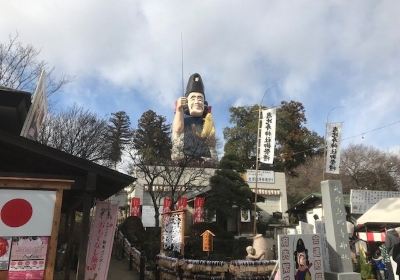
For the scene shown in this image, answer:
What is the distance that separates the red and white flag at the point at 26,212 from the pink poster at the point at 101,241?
2815 millimetres

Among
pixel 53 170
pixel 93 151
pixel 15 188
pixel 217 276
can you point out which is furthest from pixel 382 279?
pixel 93 151

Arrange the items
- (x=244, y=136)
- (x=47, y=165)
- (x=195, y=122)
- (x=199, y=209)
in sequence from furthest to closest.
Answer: (x=244, y=136), (x=195, y=122), (x=199, y=209), (x=47, y=165)

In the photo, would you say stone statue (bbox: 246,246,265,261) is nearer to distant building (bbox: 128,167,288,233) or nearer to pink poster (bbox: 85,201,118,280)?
pink poster (bbox: 85,201,118,280)

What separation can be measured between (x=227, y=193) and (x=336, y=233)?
12.5 metres

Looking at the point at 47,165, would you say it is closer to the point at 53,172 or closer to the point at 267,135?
the point at 53,172

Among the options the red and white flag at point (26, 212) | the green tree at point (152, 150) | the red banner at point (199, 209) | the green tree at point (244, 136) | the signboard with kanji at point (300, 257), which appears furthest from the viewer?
the green tree at point (244, 136)

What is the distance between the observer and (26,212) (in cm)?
605

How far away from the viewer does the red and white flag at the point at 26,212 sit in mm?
5934

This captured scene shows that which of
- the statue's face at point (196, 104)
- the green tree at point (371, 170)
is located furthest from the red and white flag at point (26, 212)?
the green tree at point (371, 170)

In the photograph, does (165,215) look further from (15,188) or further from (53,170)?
(15,188)

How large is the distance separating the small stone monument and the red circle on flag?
6.89 m

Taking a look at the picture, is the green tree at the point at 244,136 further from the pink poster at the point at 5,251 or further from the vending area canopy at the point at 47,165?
the pink poster at the point at 5,251

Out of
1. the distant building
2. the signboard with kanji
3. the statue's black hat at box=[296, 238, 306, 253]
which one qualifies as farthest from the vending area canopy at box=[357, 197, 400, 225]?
the statue's black hat at box=[296, 238, 306, 253]

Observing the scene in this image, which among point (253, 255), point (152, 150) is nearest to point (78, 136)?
point (152, 150)
